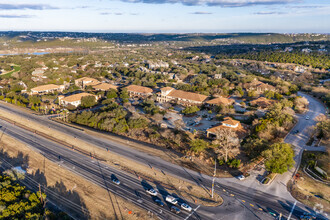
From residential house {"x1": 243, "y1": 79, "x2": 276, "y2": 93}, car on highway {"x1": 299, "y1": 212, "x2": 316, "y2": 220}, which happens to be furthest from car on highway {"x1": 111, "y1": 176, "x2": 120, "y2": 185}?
residential house {"x1": 243, "y1": 79, "x2": 276, "y2": 93}

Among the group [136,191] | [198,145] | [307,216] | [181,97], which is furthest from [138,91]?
[307,216]

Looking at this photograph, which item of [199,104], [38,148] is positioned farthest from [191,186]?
[199,104]

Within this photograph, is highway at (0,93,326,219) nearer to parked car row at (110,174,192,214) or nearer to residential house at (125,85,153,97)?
parked car row at (110,174,192,214)

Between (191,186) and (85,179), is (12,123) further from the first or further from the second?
(191,186)

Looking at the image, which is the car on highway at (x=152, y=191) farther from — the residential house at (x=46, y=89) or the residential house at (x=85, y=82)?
the residential house at (x=85, y=82)

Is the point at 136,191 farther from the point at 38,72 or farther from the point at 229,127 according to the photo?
the point at 38,72

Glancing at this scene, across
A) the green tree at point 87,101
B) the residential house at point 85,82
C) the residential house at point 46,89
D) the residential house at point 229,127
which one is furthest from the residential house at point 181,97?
the residential house at point 46,89
